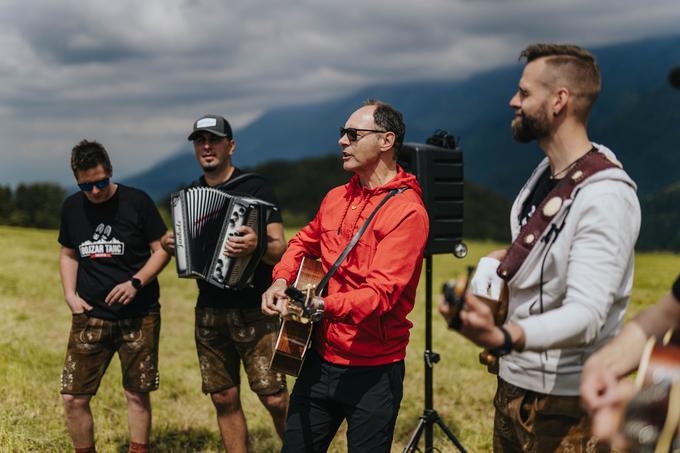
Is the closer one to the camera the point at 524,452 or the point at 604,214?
the point at 604,214

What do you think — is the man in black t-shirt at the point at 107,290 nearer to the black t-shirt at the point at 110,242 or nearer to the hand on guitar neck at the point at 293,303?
the black t-shirt at the point at 110,242

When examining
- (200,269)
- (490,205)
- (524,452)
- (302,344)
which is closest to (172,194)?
(200,269)

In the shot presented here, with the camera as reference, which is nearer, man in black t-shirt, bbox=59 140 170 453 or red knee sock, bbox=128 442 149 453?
man in black t-shirt, bbox=59 140 170 453

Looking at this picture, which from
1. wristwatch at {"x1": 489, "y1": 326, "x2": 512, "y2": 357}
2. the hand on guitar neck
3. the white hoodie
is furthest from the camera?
the hand on guitar neck

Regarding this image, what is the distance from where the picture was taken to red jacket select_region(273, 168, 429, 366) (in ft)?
11.9

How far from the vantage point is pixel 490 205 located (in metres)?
137

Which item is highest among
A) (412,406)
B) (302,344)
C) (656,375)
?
(656,375)

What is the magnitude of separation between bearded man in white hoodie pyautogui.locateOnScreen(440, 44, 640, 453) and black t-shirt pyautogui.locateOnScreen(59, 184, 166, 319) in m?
3.47

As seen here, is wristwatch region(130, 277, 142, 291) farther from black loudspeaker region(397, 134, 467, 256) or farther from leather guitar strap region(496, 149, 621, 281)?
leather guitar strap region(496, 149, 621, 281)

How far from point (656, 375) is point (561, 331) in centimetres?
41

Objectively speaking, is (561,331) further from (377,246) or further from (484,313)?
(377,246)

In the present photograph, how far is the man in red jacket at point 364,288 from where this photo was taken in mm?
3791

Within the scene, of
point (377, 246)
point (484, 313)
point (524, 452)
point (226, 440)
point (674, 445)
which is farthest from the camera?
point (226, 440)

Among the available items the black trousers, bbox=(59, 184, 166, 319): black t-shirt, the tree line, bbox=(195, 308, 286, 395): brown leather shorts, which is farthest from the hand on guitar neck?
the tree line
